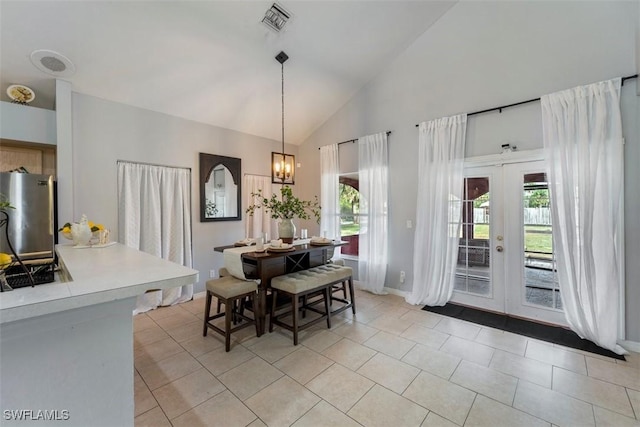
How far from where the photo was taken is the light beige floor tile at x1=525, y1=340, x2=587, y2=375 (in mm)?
2340

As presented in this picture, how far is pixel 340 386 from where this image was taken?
2107 millimetres

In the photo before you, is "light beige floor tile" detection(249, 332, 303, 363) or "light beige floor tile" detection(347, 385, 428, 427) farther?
"light beige floor tile" detection(249, 332, 303, 363)

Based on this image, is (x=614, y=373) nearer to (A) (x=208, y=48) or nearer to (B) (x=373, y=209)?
(B) (x=373, y=209)

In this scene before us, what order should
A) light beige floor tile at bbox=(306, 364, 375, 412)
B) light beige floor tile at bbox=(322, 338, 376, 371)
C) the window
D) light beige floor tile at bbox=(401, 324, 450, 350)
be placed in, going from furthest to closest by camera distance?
the window
light beige floor tile at bbox=(401, 324, 450, 350)
light beige floor tile at bbox=(322, 338, 376, 371)
light beige floor tile at bbox=(306, 364, 375, 412)

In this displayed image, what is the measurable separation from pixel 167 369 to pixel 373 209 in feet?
11.0

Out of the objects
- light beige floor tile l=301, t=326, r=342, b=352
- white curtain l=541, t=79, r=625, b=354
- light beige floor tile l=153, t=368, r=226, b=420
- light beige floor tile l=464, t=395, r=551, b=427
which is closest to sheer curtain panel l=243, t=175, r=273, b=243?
light beige floor tile l=301, t=326, r=342, b=352

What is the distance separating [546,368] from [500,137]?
2.53 metres

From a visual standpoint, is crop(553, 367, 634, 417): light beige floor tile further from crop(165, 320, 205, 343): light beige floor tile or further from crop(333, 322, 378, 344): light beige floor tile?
crop(165, 320, 205, 343): light beige floor tile

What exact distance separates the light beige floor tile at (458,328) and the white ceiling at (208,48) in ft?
12.7

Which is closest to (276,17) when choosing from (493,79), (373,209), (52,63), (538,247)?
(52,63)

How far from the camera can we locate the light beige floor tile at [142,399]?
74.1 inches

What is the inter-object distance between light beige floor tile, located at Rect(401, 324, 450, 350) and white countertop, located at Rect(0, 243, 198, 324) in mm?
2506

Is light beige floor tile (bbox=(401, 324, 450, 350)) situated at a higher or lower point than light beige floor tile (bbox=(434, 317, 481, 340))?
lower

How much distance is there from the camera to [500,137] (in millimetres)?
3287
